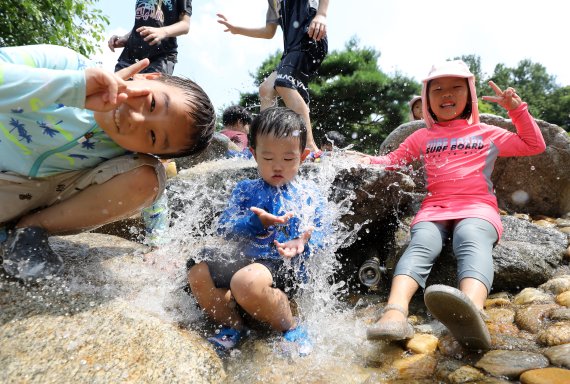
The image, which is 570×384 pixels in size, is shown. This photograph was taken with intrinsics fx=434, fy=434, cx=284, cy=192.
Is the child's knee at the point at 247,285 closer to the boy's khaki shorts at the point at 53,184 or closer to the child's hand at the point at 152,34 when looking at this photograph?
the boy's khaki shorts at the point at 53,184

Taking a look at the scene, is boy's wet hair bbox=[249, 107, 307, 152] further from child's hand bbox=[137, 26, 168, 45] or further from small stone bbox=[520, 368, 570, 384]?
child's hand bbox=[137, 26, 168, 45]

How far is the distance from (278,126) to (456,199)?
125 cm

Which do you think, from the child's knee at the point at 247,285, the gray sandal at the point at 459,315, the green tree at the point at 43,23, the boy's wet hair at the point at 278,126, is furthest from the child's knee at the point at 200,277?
the green tree at the point at 43,23

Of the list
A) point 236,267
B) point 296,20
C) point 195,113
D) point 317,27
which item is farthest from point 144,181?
point 296,20

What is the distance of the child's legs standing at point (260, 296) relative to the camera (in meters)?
1.79

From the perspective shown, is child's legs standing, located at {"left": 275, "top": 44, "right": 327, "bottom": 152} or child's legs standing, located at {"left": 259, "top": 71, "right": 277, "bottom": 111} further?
child's legs standing, located at {"left": 259, "top": 71, "right": 277, "bottom": 111}

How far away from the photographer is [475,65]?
3897 centimetres

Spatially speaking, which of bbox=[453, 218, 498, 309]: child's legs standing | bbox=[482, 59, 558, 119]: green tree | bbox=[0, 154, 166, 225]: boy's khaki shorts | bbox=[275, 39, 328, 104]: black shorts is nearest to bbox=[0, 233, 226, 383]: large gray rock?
bbox=[0, 154, 166, 225]: boy's khaki shorts

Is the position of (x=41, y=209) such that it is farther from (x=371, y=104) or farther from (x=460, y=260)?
(x=371, y=104)

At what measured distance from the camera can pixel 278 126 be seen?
6.89ft

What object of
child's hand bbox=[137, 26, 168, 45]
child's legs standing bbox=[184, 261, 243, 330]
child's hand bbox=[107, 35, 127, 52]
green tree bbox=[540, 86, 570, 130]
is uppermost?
child's hand bbox=[137, 26, 168, 45]

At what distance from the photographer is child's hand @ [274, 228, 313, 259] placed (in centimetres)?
189

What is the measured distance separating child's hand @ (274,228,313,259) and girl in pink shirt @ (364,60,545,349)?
45 cm

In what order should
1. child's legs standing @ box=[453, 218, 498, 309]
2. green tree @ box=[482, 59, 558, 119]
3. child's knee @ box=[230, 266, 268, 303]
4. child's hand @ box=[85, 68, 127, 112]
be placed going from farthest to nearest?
green tree @ box=[482, 59, 558, 119] → child's legs standing @ box=[453, 218, 498, 309] → child's knee @ box=[230, 266, 268, 303] → child's hand @ box=[85, 68, 127, 112]
